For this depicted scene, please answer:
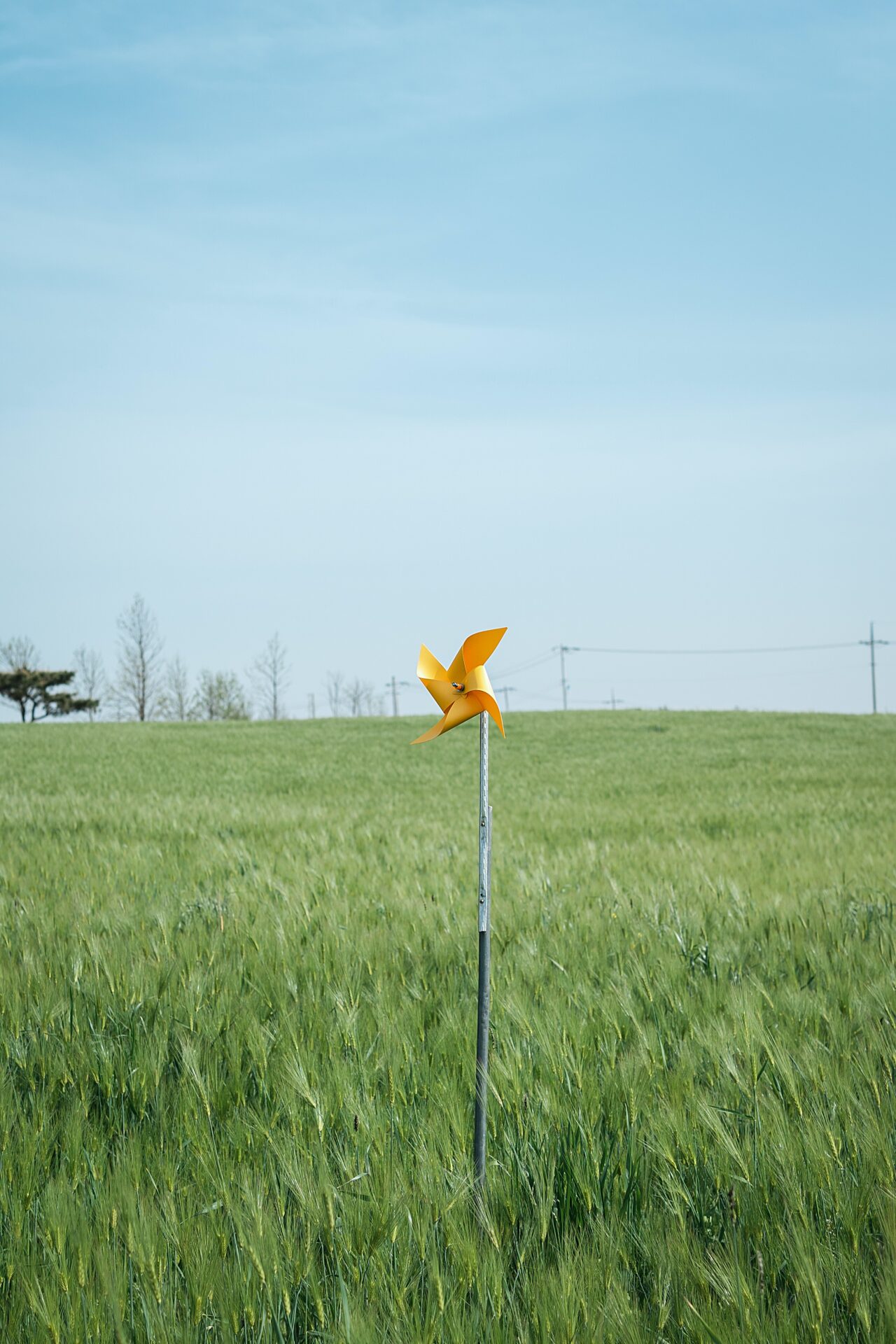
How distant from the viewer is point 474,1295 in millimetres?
1960

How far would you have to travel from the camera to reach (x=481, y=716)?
2377 millimetres

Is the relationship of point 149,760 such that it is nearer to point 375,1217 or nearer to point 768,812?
point 768,812

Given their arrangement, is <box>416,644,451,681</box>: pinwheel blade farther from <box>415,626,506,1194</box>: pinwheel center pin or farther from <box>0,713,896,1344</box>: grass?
<box>0,713,896,1344</box>: grass

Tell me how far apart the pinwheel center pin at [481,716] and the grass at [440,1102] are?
22 cm

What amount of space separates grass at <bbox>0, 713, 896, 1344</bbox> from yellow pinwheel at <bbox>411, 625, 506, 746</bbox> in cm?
119

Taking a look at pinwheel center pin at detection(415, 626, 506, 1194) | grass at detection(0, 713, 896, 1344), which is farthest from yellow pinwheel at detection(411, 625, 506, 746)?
grass at detection(0, 713, 896, 1344)

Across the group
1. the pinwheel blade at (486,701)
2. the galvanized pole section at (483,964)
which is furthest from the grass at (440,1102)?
the pinwheel blade at (486,701)

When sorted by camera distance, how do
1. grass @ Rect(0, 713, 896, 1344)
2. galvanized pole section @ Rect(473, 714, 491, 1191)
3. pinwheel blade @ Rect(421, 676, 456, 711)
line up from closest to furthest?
grass @ Rect(0, 713, 896, 1344) → galvanized pole section @ Rect(473, 714, 491, 1191) → pinwheel blade @ Rect(421, 676, 456, 711)

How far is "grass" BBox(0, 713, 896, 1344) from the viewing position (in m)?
1.91

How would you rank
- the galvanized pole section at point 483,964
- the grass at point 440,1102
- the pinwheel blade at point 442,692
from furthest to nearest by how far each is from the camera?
the pinwheel blade at point 442,692, the galvanized pole section at point 483,964, the grass at point 440,1102

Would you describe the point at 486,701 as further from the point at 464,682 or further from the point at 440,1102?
the point at 440,1102

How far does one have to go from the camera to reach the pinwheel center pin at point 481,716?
7.37 feet

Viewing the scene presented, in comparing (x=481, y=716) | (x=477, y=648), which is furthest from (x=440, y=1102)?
(x=477, y=648)

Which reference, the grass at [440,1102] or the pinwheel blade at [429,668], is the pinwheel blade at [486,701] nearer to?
the pinwheel blade at [429,668]
